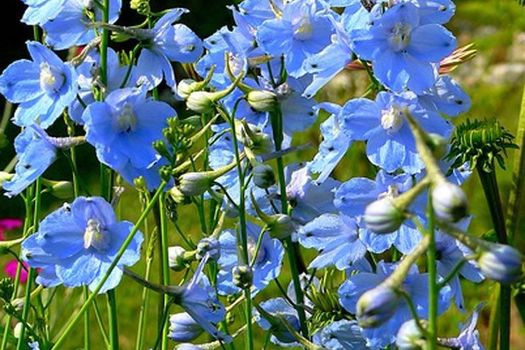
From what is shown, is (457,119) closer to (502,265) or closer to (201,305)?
(201,305)

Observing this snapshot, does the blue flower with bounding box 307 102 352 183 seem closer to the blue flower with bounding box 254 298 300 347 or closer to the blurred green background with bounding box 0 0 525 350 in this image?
the blue flower with bounding box 254 298 300 347

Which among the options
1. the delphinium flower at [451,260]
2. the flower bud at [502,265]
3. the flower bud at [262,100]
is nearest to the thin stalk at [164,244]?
the flower bud at [262,100]

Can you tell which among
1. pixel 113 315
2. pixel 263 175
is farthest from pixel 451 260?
pixel 113 315

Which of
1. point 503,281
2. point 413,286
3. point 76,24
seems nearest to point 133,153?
point 76,24

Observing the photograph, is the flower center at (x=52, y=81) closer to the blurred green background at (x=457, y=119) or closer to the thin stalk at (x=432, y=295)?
the thin stalk at (x=432, y=295)

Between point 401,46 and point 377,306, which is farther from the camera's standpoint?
point 401,46

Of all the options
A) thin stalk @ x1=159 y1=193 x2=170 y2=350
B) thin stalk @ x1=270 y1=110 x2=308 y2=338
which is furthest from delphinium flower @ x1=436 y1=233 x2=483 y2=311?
thin stalk @ x1=159 y1=193 x2=170 y2=350
